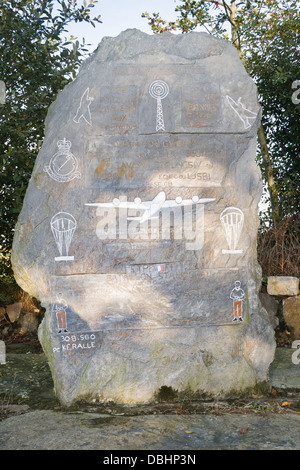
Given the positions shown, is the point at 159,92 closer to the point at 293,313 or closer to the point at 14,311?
the point at 293,313

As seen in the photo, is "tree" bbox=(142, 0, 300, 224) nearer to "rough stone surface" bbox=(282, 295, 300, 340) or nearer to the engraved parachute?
"rough stone surface" bbox=(282, 295, 300, 340)

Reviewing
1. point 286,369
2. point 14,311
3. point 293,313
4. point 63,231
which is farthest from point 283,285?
point 14,311

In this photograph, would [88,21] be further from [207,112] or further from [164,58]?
[207,112]

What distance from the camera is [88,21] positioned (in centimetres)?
561

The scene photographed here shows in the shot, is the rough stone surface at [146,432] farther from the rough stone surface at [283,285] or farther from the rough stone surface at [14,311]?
the rough stone surface at [14,311]

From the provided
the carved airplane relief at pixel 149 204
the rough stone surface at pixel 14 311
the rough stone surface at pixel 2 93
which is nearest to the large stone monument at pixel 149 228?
the carved airplane relief at pixel 149 204

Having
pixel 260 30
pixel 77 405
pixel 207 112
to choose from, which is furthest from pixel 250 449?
pixel 260 30

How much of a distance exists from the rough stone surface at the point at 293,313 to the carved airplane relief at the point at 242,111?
2375 mm

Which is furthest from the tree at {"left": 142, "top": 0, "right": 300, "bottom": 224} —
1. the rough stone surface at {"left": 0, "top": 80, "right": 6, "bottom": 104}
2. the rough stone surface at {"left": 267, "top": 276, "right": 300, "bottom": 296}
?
the rough stone surface at {"left": 0, "top": 80, "right": 6, "bottom": 104}

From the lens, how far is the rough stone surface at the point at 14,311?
5852 mm

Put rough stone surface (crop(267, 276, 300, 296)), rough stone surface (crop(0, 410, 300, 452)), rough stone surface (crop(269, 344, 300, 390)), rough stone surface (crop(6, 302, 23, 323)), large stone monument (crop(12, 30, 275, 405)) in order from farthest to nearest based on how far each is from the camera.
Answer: rough stone surface (crop(6, 302, 23, 323)) → rough stone surface (crop(267, 276, 300, 296)) → rough stone surface (crop(269, 344, 300, 390)) → large stone monument (crop(12, 30, 275, 405)) → rough stone surface (crop(0, 410, 300, 452))

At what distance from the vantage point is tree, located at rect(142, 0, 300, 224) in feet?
21.8

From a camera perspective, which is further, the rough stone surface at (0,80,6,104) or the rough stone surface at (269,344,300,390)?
the rough stone surface at (0,80,6,104)

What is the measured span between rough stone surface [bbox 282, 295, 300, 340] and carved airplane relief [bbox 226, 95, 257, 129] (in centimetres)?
A: 237
